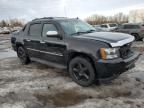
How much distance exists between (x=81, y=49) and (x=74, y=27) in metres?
1.17

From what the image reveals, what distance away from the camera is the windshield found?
5.44 meters

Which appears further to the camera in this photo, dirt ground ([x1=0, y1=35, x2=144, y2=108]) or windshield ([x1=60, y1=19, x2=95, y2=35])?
windshield ([x1=60, y1=19, x2=95, y2=35])

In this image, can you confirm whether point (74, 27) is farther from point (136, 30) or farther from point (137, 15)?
point (137, 15)

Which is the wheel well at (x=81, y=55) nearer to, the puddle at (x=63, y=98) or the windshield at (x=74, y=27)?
the windshield at (x=74, y=27)

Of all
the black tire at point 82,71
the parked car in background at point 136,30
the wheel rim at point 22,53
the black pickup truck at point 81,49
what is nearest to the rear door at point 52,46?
the black pickup truck at point 81,49

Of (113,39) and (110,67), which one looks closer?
(110,67)

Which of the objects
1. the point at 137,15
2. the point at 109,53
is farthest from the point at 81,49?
the point at 137,15

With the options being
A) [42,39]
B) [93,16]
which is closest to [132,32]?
[42,39]

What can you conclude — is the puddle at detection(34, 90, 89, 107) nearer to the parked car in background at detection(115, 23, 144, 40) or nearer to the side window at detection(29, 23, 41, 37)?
the side window at detection(29, 23, 41, 37)

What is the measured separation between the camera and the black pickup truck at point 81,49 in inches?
175

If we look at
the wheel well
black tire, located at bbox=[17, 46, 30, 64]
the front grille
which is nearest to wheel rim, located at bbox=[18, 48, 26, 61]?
black tire, located at bbox=[17, 46, 30, 64]

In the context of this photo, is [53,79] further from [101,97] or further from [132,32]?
[132,32]

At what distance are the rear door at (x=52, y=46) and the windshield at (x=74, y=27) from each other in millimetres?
228

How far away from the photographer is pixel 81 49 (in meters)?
4.77
